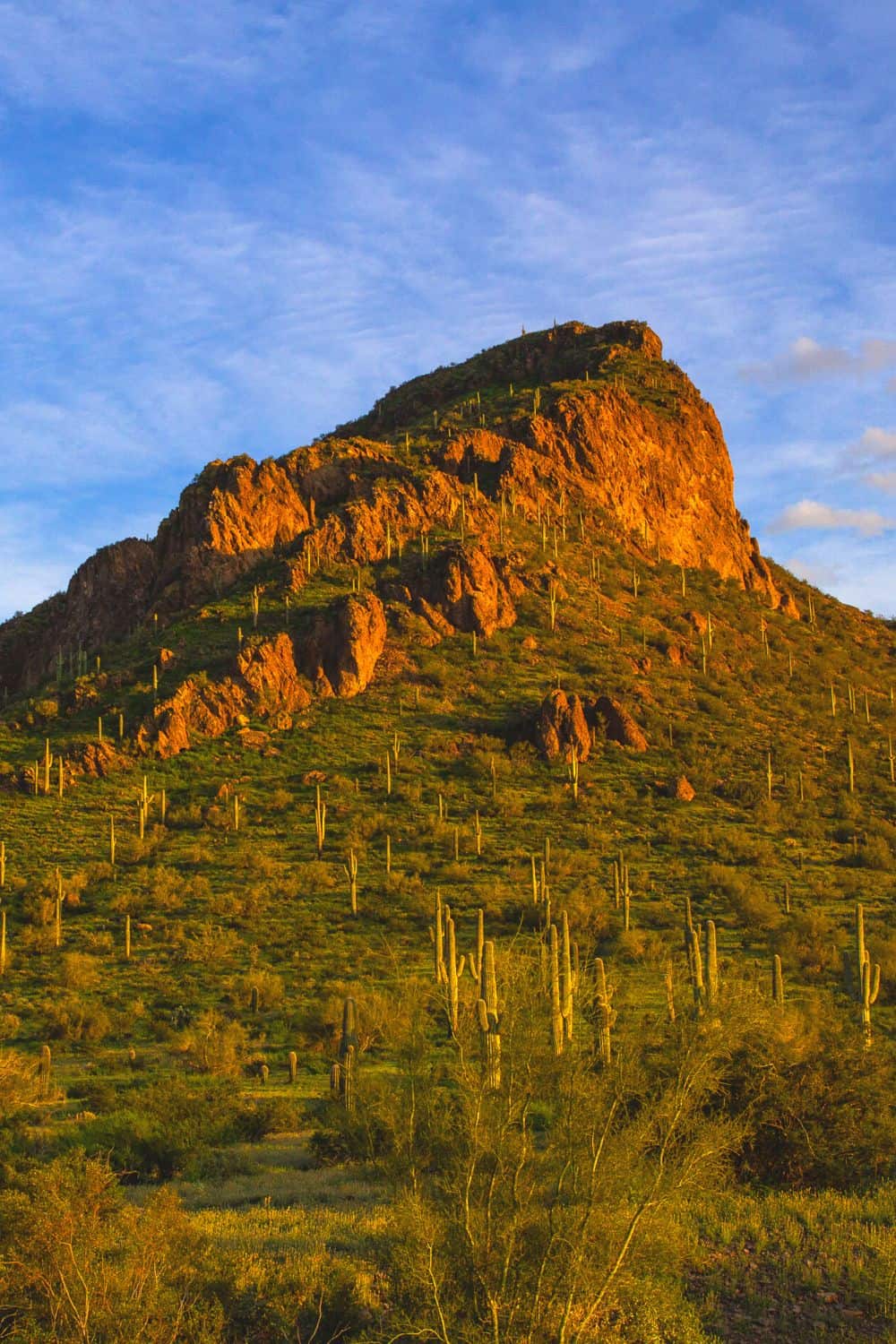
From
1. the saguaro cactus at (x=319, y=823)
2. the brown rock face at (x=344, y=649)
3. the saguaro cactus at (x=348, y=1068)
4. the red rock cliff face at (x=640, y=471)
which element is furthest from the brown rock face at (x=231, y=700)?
the saguaro cactus at (x=348, y=1068)

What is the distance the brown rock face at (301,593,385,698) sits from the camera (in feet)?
193

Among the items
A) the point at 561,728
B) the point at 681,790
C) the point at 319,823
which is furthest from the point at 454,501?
the point at 319,823

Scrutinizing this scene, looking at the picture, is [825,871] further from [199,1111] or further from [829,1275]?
[829,1275]

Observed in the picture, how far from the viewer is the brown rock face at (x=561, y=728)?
180ft

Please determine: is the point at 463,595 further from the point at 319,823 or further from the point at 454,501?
the point at 319,823

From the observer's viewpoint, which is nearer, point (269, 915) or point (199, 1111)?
point (199, 1111)

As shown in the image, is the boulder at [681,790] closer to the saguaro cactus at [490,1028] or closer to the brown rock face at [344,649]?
the brown rock face at [344,649]

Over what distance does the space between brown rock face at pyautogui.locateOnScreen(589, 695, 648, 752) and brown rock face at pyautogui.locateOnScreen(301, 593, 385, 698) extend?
1149 cm

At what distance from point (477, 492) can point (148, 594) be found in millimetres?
20638

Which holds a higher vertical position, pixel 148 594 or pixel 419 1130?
pixel 148 594

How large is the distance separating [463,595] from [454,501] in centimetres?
953

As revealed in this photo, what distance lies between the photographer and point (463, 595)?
63.4 meters

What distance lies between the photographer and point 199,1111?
2308 centimetres

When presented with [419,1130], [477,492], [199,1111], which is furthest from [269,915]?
[477,492]
